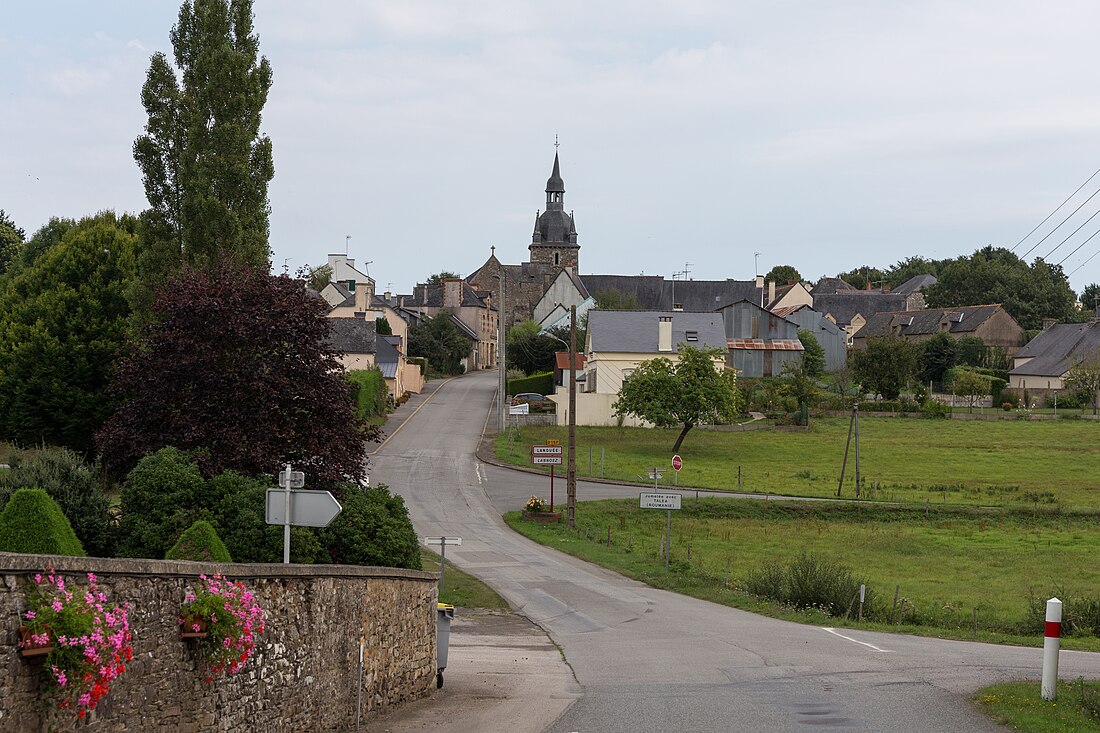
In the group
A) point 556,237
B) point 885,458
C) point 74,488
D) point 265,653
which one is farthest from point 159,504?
point 556,237

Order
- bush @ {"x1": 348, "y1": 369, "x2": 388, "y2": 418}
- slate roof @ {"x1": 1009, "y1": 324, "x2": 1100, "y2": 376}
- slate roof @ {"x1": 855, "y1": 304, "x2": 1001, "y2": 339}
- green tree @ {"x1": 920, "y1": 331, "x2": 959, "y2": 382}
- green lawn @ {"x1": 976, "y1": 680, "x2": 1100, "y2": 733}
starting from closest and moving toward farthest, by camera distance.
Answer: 1. green lawn @ {"x1": 976, "y1": 680, "x2": 1100, "y2": 733}
2. bush @ {"x1": 348, "y1": 369, "x2": 388, "y2": 418}
3. slate roof @ {"x1": 1009, "y1": 324, "x2": 1100, "y2": 376}
4. green tree @ {"x1": 920, "y1": 331, "x2": 959, "y2": 382}
5. slate roof @ {"x1": 855, "y1": 304, "x2": 1001, "y2": 339}

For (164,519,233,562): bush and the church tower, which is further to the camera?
the church tower

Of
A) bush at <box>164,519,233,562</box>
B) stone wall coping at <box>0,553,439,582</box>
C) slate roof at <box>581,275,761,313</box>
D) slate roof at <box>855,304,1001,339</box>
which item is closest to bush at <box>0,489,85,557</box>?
stone wall coping at <box>0,553,439,582</box>

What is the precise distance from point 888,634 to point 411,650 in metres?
12.0

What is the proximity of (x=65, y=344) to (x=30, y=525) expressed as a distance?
107 feet

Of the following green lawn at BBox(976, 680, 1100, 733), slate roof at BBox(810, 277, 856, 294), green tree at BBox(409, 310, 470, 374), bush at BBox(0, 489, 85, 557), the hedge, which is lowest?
green lawn at BBox(976, 680, 1100, 733)

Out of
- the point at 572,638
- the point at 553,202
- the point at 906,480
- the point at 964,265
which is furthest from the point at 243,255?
the point at 553,202

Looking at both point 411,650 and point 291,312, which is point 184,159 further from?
point 411,650

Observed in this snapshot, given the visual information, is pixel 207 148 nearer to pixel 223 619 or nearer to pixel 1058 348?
pixel 223 619

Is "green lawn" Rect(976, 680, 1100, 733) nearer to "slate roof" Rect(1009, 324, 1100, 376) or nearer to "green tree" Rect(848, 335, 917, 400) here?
"green tree" Rect(848, 335, 917, 400)

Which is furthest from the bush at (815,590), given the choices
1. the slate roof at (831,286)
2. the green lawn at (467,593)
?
the slate roof at (831,286)

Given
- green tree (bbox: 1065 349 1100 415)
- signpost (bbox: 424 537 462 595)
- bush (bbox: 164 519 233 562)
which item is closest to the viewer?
bush (bbox: 164 519 233 562)

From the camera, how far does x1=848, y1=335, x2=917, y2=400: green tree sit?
8294 centimetres

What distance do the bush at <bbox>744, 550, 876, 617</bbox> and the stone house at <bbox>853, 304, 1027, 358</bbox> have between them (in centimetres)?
8350
